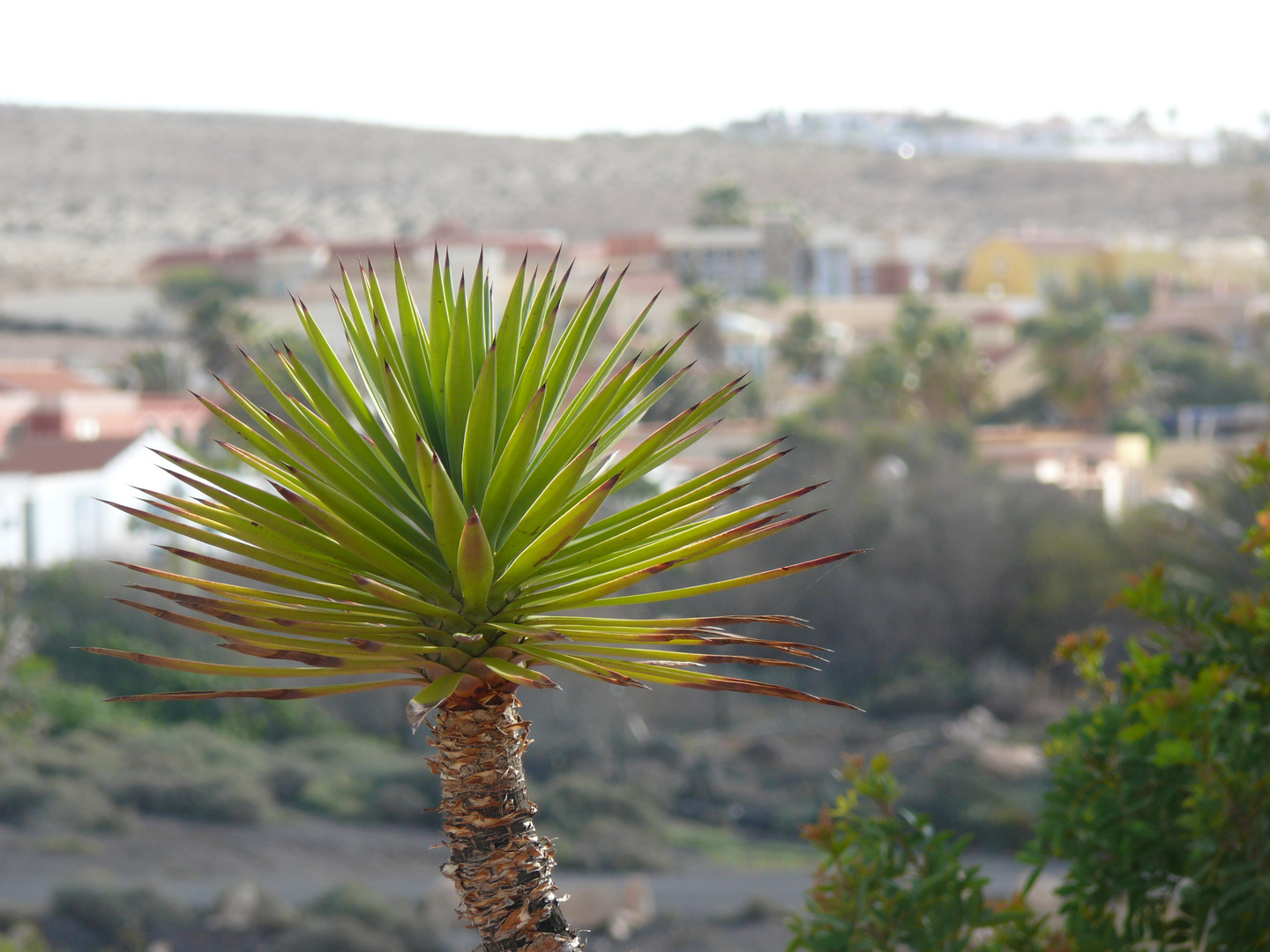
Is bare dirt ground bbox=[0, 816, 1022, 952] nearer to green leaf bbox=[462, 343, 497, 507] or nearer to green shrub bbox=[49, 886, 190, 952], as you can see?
green shrub bbox=[49, 886, 190, 952]

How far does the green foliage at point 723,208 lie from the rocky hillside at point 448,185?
17.8 metres

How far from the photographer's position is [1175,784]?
4281mm

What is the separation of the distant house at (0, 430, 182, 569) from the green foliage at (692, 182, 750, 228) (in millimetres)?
51548

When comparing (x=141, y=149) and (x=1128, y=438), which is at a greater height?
(x=141, y=149)

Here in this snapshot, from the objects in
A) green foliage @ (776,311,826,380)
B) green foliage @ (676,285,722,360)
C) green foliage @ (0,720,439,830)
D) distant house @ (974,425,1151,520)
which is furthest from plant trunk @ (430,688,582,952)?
green foliage @ (776,311,826,380)

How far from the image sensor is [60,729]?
2519cm

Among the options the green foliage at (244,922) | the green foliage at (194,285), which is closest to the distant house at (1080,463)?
the green foliage at (244,922)

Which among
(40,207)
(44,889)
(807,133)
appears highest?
(807,133)

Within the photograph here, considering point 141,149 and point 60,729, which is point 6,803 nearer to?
point 60,729

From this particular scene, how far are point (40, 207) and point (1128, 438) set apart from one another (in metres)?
74.6

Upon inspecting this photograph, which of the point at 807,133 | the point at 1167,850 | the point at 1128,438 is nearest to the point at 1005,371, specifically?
the point at 1128,438

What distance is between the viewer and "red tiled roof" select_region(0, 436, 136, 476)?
1099 inches

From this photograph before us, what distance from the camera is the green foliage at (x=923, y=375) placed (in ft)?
139

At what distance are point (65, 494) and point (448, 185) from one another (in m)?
80.1
